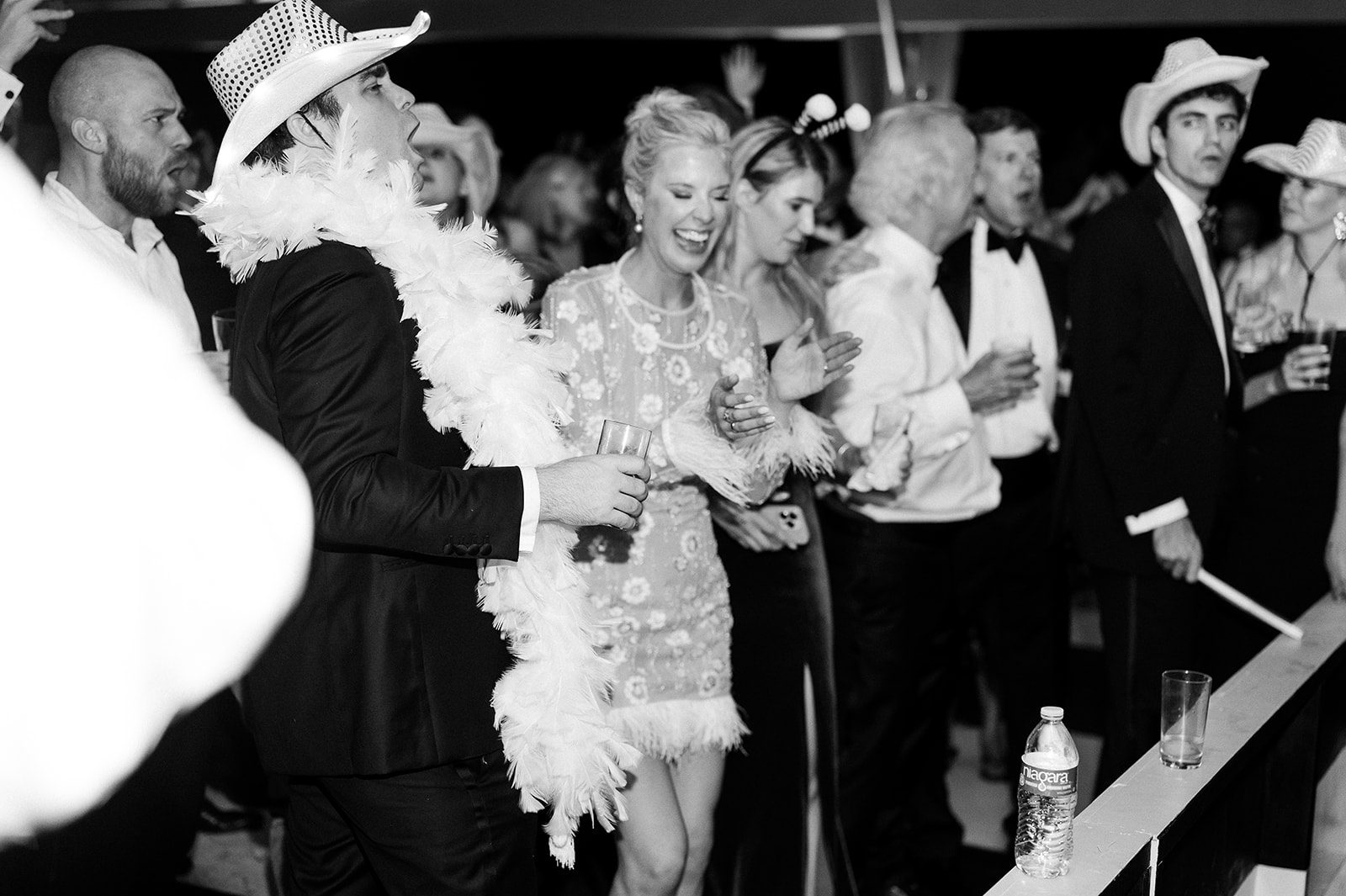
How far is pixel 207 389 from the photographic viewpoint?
2.14m

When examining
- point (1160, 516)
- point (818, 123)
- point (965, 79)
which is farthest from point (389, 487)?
point (965, 79)

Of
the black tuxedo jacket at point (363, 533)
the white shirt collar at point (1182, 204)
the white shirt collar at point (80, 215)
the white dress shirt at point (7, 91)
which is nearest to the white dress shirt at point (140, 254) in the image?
the white shirt collar at point (80, 215)

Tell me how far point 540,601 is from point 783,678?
3.18 feet

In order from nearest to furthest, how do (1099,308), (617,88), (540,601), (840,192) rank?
(540,601) → (1099,308) → (840,192) → (617,88)

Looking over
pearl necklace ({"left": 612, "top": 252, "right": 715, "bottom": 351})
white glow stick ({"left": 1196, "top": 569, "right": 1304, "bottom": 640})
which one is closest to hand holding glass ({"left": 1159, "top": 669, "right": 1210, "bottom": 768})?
white glow stick ({"left": 1196, "top": 569, "right": 1304, "bottom": 640})

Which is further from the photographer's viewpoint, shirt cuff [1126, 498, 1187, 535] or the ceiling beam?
the ceiling beam

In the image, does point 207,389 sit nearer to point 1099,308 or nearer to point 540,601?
point 540,601

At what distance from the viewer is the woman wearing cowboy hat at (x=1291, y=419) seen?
3242 mm

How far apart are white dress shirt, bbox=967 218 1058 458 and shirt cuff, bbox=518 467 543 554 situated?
6.30 ft

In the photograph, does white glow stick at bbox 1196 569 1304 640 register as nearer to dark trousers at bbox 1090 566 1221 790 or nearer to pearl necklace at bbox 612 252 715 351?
dark trousers at bbox 1090 566 1221 790

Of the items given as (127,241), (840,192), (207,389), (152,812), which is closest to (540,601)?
(207,389)

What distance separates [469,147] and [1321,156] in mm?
2207

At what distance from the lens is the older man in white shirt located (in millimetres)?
2908

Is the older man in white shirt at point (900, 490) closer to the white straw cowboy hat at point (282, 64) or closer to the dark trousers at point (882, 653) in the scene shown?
the dark trousers at point (882, 653)
